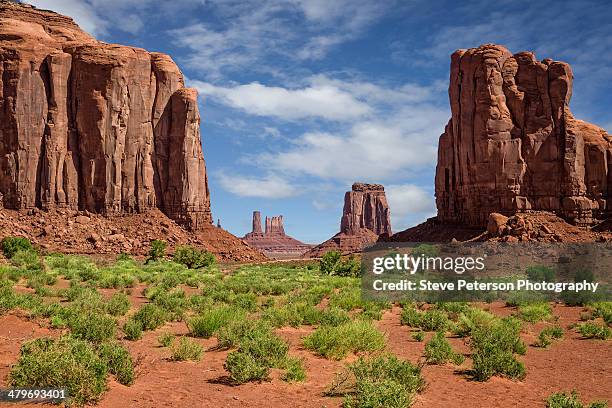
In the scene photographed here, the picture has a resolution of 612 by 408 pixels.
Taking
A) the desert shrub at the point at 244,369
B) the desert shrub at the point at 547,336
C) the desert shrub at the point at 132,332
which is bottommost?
the desert shrub at the point at 547,336

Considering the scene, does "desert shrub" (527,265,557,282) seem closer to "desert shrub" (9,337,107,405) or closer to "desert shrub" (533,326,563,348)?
"desert shrub" (533,326,563,348)

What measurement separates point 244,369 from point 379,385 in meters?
2.45

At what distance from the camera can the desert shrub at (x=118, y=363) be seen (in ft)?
25.7

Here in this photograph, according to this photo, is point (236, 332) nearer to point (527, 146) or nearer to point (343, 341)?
point (343, 341)

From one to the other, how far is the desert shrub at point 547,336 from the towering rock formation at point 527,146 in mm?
45159

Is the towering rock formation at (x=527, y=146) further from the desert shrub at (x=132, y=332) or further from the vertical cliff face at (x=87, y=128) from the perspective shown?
the desert shrub at (x=132, y=332)

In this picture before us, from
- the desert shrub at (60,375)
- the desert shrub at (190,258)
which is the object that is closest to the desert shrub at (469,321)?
the desert shrub at (60,375)

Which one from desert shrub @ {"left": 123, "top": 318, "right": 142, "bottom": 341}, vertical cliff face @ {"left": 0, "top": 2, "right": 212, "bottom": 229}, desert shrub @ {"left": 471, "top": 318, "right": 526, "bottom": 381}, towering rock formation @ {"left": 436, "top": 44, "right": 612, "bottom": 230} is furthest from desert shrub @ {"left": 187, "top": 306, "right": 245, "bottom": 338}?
vertical cliff face @ {"left": 0, "top": 2, "right": 212, "bottom": 229}

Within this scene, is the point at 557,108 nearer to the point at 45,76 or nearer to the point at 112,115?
the point at 112,115

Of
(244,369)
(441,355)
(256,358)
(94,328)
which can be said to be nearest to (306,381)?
(256,358)

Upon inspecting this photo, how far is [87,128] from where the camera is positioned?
2392 inches

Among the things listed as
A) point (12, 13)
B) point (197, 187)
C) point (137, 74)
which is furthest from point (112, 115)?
point (12, 13)

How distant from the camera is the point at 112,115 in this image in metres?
61.2

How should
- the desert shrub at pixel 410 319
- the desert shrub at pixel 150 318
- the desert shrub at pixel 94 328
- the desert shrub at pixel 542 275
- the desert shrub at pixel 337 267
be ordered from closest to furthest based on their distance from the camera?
1. the desert shrub at pixel 94 328
2. the desert shrub at pixel 150 318
3. the desert shrub at pixel 410 319
4. the desert shrub at pixel 542 275
5. the desert shrub at pixel 337 267
